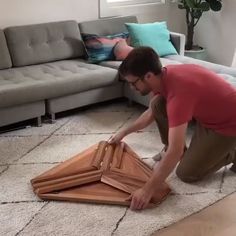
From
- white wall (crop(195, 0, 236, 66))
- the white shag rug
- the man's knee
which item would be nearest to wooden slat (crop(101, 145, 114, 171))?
the white shag rug

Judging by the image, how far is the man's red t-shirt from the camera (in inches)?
80.7

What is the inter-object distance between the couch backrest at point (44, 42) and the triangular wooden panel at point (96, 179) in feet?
4.75

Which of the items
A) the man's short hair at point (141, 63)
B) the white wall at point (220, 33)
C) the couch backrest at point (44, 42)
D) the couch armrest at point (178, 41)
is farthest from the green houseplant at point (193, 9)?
the man's short hair at point (141, 63)

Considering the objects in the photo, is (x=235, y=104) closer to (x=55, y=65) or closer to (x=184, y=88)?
(x=184, y=88)

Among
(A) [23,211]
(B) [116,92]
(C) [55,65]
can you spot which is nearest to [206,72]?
(A) [23,211]

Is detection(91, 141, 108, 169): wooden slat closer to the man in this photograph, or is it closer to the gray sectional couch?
the man

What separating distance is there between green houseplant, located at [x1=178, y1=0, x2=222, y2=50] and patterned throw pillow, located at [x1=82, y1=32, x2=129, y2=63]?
1087 mm

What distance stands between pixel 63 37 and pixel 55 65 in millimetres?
346

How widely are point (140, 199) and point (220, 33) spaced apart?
10.2ft

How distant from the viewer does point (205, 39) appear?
16.1 feet

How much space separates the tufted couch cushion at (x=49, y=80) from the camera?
9.86 ft

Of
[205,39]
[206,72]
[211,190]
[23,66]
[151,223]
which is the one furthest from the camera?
[205,39]

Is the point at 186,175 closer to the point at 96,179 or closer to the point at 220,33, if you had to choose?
the point at 96,179

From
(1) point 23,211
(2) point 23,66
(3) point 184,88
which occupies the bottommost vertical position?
(1) point 23,211
